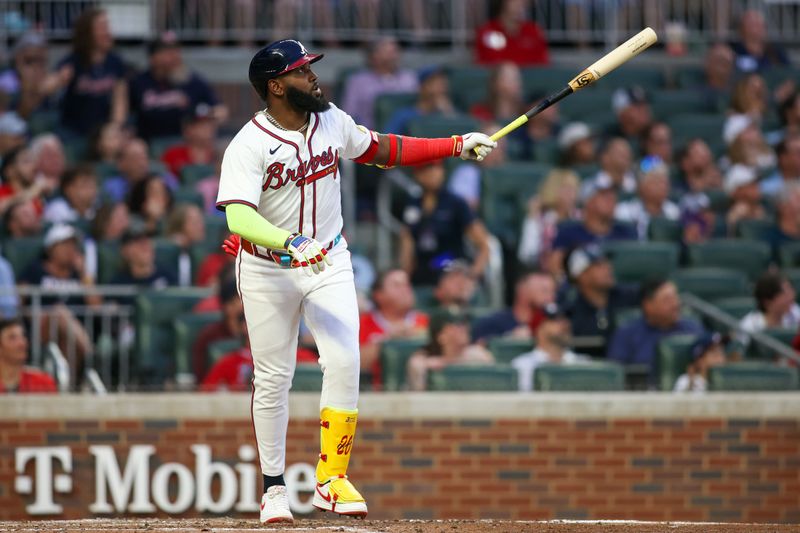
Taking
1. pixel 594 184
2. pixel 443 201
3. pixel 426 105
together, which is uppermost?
pixel 426 105

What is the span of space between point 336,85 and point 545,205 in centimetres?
273

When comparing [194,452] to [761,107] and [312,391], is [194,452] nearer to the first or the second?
[312,391]

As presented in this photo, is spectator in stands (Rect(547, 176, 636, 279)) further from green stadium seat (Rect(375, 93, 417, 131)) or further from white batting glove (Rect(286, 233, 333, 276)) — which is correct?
white batting glove (Rect(286, 233, 333, 276))

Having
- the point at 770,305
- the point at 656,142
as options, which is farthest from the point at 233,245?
the point at 656,142

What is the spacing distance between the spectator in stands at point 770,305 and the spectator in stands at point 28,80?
5960mm

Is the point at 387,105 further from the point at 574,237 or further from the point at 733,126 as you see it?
the point at 733,126

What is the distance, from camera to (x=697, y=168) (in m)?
12.3

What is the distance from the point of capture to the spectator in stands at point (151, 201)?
10.9 m

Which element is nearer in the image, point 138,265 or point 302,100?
point 302,100

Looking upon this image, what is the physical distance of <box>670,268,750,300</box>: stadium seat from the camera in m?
10.8

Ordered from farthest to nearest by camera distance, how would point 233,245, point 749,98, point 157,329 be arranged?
Answer: 1. point 749,98
2. point 157,329
3. point 233,245

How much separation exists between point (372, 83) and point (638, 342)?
155 inches

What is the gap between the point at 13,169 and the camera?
36.3 feet

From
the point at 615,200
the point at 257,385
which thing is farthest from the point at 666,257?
the point at 257,385
